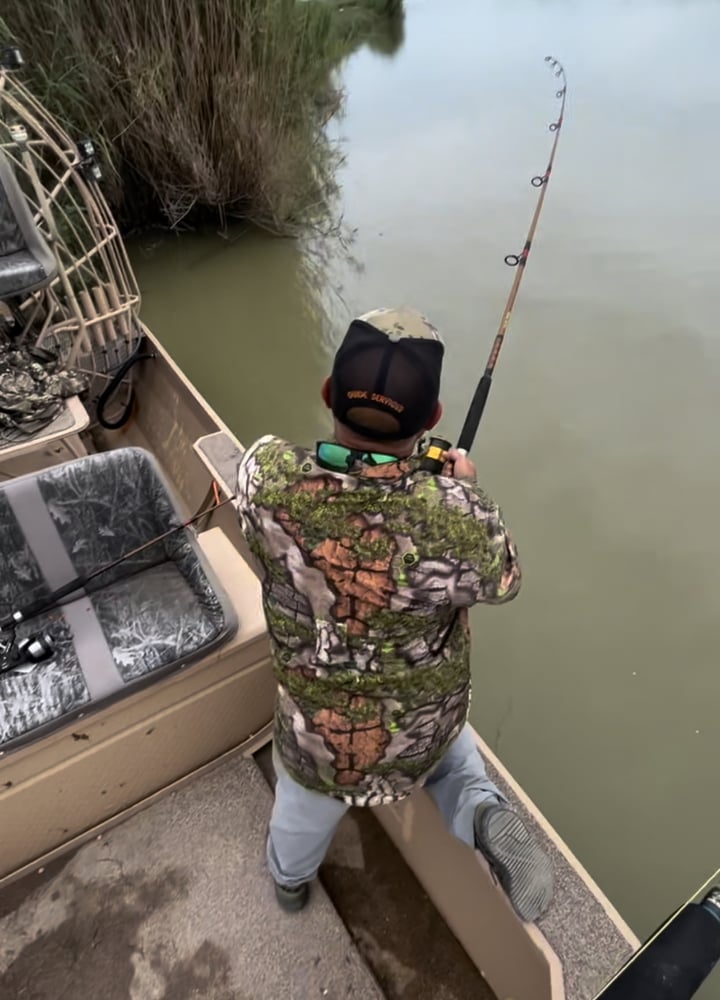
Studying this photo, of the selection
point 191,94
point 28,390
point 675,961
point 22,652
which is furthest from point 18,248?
point 675,961

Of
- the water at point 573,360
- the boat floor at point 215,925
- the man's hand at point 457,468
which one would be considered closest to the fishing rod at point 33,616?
the boat floor at point 215,925

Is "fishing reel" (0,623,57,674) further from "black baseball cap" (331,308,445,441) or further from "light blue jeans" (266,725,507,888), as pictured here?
"black baseball cap" (331,308,445,441)

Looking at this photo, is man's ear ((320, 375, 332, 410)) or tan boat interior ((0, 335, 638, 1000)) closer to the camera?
man's ear ((320, 375, 332, 410))

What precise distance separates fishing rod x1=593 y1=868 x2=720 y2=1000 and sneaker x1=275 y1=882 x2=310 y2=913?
0.90 metres

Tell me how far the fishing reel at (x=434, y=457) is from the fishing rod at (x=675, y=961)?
0.49 m

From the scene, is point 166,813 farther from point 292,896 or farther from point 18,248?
point 18,248

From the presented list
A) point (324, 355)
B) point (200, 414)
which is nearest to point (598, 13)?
point (324, 355)

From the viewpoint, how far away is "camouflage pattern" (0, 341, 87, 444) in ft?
6.35

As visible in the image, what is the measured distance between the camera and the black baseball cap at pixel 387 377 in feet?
2.41

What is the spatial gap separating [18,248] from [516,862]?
2.43 meters

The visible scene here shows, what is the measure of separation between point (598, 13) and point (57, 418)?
7.46 meters

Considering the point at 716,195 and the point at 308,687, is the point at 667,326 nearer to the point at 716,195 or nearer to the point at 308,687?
the point at 716,195

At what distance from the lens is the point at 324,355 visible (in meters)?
3.25

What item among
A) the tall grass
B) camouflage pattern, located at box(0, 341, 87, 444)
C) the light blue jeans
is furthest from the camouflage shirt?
the tall grass
